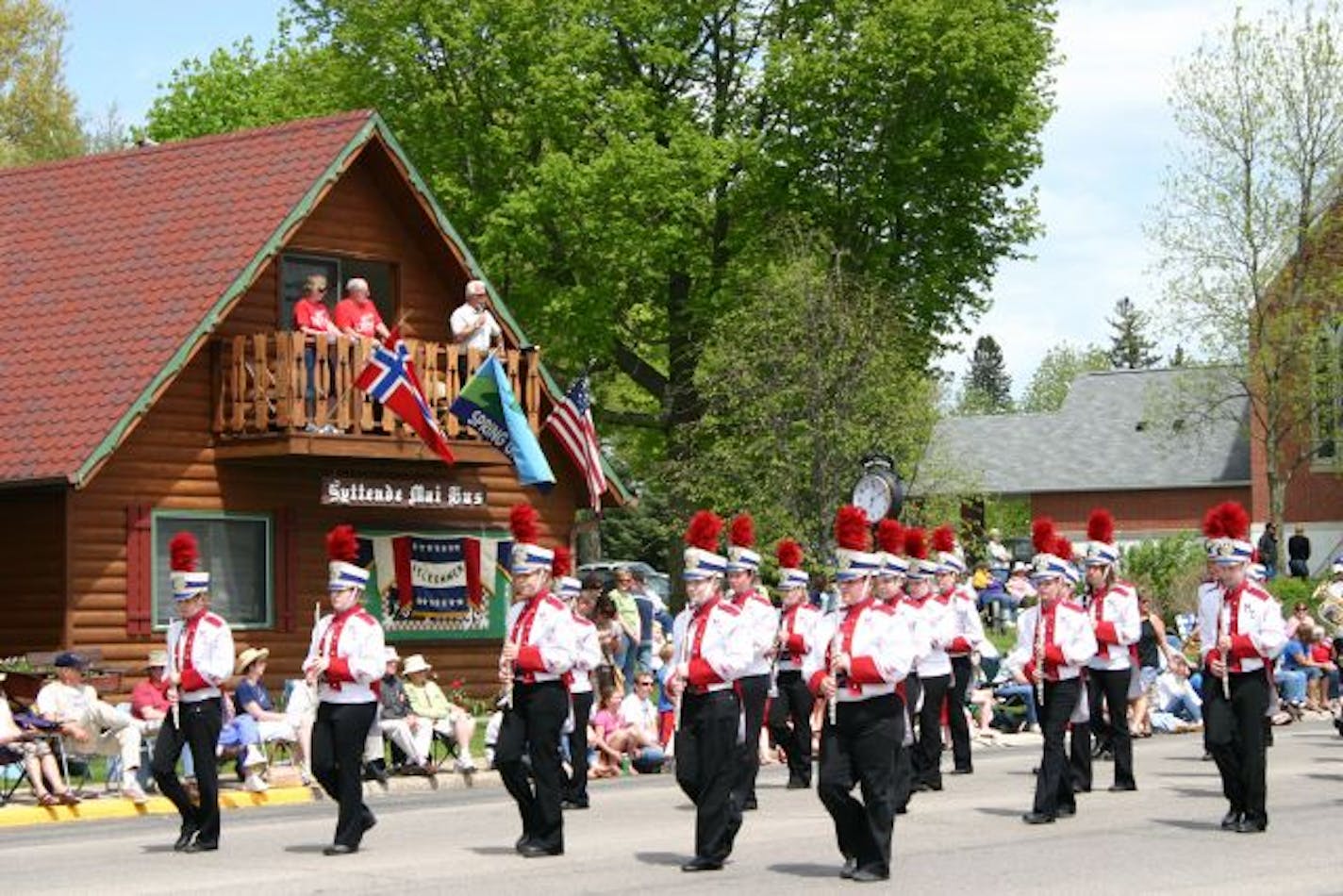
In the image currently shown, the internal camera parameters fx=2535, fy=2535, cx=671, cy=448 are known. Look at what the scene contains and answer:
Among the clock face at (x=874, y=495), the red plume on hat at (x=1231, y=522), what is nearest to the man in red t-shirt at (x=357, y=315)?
the clock face at (x=874, y=495)

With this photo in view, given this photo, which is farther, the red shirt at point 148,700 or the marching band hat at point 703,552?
the red shirt at point 148,700

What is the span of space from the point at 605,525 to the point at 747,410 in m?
24.3

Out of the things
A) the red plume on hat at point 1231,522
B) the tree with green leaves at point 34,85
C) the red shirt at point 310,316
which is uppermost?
the tree with green leaves at point 34,85

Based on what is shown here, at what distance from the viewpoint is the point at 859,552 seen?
15.6 meters

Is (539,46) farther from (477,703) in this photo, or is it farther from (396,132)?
(477,703)

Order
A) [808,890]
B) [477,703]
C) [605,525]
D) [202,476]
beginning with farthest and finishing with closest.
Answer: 1. [605,525]
2. [477,703]
3. [202,476]
4. [808,890]

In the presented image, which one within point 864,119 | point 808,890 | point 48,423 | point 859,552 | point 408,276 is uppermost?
point 864,119

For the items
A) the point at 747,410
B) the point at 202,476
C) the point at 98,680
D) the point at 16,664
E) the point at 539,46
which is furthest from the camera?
the point at 539,46

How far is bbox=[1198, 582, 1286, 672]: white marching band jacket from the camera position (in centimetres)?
1775

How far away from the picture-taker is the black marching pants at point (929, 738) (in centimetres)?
2202

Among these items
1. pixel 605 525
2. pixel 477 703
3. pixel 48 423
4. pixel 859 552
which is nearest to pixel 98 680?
pixel 48 423

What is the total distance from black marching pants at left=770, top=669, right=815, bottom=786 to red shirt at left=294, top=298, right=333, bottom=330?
9.56 meters

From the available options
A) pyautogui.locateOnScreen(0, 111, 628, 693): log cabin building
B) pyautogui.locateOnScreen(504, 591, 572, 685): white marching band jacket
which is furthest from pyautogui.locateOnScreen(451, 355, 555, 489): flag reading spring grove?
pyautogui.locateOnScreen(504, 591, 572, 685): white marching band jacket

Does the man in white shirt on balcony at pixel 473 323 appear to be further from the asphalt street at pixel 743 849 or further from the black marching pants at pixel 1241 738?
the black marching pants at pixel 1241 738
